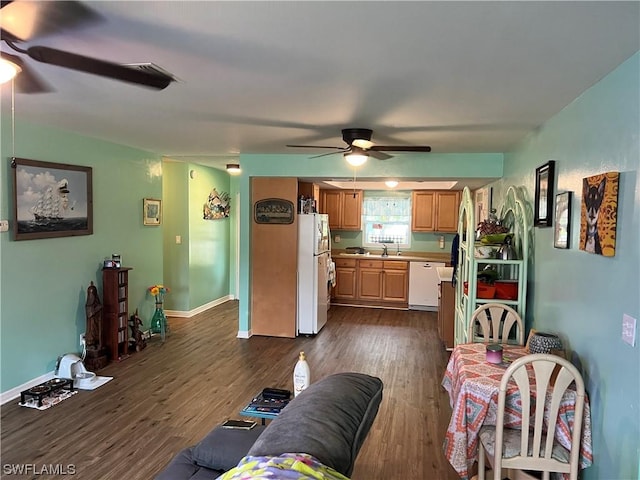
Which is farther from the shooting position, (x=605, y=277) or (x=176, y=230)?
(x=176, y=230)

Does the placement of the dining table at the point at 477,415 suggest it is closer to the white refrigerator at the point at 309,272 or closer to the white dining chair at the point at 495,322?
the white dining chair at the point at 495,322

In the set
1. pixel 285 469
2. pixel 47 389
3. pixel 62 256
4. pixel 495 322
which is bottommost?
pixel 47 389

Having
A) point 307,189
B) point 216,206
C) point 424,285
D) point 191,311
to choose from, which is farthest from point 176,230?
point 424,285

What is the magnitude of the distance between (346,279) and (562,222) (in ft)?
17.4

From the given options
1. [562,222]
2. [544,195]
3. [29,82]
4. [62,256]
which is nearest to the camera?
[29,82]

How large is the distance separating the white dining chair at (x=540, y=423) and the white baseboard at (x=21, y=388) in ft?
12.3

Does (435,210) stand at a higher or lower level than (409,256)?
higher

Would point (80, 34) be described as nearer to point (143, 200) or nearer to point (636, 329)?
point (636, 329)

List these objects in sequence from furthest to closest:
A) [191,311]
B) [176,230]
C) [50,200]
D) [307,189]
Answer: [191,311]
[176,230]
[307,189]
[50,200]

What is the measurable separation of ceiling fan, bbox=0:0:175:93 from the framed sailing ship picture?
219 cm

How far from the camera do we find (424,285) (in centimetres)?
746

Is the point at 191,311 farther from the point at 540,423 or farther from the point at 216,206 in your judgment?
the point at 540,423

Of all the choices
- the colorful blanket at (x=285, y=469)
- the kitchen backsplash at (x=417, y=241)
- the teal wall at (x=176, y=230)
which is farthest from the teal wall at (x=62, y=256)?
the kitchen backsplash at (x=417, y=241)

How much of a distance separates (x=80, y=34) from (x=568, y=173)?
9.04ft
